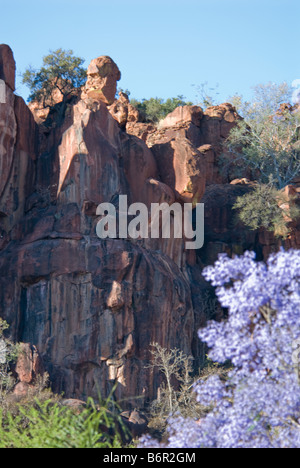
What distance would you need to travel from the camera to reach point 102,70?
115 ft

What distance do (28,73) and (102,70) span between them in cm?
691

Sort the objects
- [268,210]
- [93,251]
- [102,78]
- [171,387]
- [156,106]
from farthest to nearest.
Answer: [156,106] < [102,78] < [268,210] < [93,251] < [171,387]

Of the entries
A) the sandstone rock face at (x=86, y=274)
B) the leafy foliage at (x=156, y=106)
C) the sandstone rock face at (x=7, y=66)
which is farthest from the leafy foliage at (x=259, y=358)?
the leafy foliage at (x=156, y=106)

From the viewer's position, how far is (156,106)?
156ft

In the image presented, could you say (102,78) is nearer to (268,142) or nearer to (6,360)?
(268,142)

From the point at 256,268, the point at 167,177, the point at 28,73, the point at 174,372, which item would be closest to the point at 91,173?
the point at 167,177

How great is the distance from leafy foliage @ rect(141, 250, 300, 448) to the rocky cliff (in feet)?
46.5

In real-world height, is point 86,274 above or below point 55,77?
below

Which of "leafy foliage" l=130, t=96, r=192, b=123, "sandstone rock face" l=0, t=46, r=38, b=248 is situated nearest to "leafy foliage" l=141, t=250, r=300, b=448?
"sandstone rock face" l=0, t=46, r=38, b=248

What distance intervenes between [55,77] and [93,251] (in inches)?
607

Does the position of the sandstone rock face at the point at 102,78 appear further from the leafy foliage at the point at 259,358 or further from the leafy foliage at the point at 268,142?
the leafy foliage at the point at 259,358

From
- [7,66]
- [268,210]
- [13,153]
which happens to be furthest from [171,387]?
[7,66]
